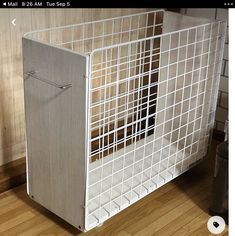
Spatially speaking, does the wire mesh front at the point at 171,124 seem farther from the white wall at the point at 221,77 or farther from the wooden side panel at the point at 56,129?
the white wall at the point at 221,77

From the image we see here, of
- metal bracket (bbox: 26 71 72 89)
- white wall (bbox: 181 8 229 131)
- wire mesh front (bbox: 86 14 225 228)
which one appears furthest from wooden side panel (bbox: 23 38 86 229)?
white wall (bbox: 181 8 229 131)

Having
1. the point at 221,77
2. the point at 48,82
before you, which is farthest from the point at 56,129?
the point at 221,77

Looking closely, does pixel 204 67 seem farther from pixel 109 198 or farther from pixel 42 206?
pixel 42 206

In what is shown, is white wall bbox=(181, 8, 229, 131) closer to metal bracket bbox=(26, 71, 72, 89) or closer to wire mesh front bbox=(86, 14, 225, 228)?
wire mesh front bbox=(86, 14, 225, 228)

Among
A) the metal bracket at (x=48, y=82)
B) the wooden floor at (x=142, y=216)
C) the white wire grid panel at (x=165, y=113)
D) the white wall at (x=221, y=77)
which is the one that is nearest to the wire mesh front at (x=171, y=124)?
the white wire grid panel at (x=165, y=113)

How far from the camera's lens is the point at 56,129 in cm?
144

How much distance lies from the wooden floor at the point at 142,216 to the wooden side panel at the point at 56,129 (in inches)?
3.5

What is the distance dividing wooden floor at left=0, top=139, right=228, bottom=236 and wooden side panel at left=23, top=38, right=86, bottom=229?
0.09m

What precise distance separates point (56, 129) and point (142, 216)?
52 cm

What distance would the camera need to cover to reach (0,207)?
1716 millimetres

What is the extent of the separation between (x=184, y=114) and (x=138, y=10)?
0.65m

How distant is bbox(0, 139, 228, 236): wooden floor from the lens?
161 centimetres

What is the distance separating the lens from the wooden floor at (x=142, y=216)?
161 centimetres

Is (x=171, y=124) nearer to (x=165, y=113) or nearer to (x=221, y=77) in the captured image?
(x=165, y=113)
